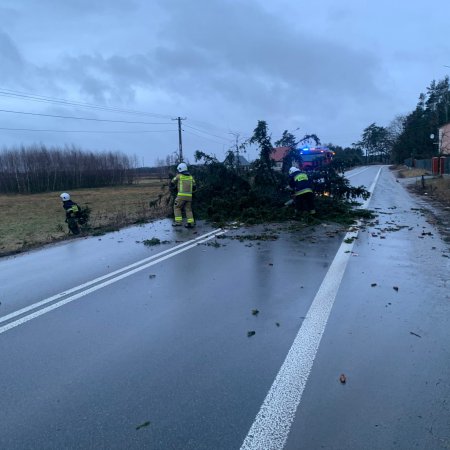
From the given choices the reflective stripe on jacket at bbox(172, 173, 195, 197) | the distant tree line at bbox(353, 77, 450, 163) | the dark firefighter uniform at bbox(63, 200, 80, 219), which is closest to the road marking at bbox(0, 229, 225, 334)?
the reflective stripe on jacket at bbox(172, 173, 195, 197)

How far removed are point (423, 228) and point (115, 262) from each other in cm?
794

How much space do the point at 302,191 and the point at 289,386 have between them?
9408 mm

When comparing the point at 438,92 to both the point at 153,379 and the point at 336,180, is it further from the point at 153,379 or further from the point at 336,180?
the point at 153,379

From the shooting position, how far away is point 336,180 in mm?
14578

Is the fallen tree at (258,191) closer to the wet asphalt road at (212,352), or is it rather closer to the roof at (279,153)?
the roof at (279,153)

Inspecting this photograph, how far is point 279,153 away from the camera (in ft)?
49.8

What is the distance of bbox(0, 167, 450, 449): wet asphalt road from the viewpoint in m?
2.82

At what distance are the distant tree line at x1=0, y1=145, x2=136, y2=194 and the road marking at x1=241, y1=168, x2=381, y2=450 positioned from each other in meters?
61.4

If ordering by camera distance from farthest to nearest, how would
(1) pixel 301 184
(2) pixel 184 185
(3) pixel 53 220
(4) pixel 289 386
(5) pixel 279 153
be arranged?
1. (3) pixel 53 220
2. (5) pixel 279 153
3. (1) pixel 301 184
4. (2) pixel 184 185
5. (4) pixel 289 386

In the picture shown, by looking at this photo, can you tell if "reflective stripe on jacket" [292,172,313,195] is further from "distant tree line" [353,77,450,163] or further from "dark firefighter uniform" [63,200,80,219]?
"distant tree line" [353,77,450,163]

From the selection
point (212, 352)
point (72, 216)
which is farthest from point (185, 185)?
point (212, 352)

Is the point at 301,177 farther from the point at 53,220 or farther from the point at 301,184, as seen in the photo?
the point at 53,220

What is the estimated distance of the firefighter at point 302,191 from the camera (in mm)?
12180

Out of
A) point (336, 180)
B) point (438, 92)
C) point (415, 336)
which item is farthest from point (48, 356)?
point (438, 92)
